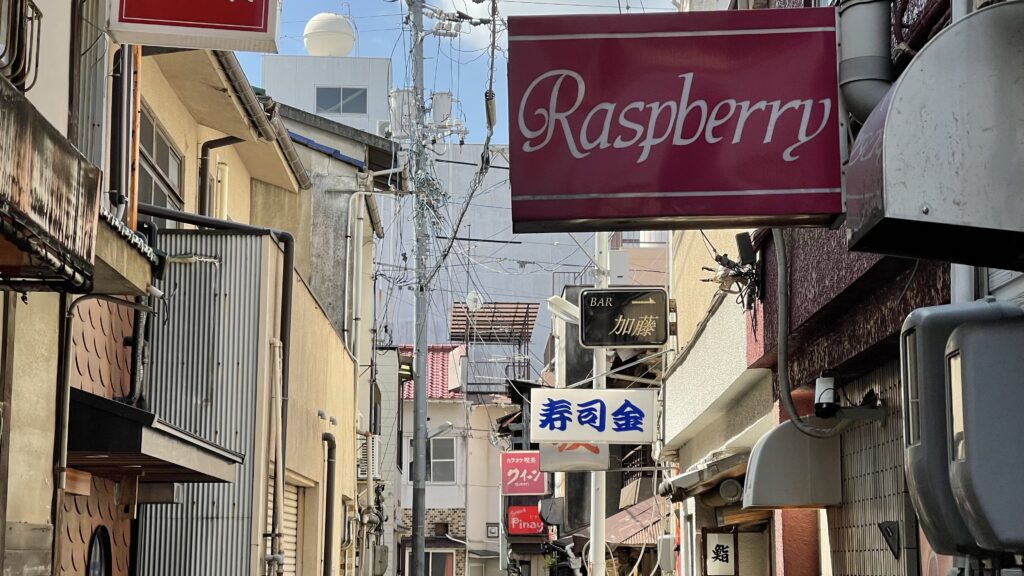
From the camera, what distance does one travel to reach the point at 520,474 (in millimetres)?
41531

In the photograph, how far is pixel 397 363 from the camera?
42.2 metres

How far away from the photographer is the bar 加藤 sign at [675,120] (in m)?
6.07

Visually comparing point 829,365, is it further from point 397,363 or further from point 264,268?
point 397,363

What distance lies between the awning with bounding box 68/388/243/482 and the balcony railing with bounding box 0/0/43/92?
95.8 inches

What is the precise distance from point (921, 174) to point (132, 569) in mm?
10054

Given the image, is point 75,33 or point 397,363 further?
point 397,363

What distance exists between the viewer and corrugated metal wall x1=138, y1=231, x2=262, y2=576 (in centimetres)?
1297

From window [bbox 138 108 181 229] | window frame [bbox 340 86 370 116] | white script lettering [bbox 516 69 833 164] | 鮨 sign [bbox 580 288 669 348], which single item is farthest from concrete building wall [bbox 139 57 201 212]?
window frame [bbox 340 86 370 116]

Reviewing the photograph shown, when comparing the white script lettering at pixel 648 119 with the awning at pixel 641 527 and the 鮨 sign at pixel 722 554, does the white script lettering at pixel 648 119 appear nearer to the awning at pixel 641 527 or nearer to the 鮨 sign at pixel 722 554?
the 鮨 sign at pixel 722 554

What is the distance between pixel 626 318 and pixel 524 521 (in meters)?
33.7

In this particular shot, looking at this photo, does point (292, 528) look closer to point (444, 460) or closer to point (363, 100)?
point (444, 460)

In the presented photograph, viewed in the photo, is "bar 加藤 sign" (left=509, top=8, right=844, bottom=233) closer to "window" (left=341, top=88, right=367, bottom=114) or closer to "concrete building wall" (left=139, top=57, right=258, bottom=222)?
"concrete building wall" (left=139, top=57, right=258, bottom=222)

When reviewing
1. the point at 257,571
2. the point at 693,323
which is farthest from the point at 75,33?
the point at 693,323

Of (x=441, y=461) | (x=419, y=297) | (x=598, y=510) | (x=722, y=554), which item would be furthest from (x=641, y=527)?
(x=441, y=461)
